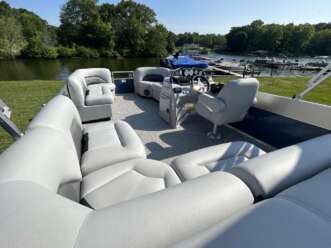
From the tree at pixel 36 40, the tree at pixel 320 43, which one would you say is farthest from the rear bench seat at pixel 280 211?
the tree at pixel 320 43

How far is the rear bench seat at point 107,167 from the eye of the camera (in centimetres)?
119

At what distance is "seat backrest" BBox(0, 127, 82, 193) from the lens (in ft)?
2.37

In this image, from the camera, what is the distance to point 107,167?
1.45 m

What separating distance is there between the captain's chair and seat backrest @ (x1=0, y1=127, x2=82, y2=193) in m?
1.86

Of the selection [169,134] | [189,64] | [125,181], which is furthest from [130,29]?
[125,181]

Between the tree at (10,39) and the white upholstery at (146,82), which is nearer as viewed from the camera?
the white upholstery at (146,82)

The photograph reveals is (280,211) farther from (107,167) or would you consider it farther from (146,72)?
(146,72)

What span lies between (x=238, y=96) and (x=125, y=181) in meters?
1.75

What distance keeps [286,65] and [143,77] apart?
2176cm

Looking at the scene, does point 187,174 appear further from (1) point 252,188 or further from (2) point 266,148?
(2) point 266,148

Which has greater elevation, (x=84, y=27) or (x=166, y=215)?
(x=84, y=27)

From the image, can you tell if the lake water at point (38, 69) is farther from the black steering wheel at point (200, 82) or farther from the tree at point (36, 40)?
the black steering wheel at point (200, 82)

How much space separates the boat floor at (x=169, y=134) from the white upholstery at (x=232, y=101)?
331 millimetres

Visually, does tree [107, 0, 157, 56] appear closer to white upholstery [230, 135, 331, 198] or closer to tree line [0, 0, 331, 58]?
tree line [0, 0, 331, 58]
